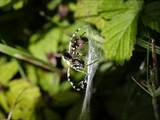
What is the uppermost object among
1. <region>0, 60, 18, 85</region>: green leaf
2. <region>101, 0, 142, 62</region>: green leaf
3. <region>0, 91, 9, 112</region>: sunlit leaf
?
<region>101, 0, 142, 62</region>: green leaf

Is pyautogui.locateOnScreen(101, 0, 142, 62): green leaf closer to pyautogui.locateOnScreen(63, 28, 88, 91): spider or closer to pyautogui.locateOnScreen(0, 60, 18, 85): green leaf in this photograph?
pyautogui.locateOnScreen(63, 28, 88, 91): spider

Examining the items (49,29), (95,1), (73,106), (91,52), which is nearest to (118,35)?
(91,52)

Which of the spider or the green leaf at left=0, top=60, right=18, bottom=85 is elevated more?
the spider

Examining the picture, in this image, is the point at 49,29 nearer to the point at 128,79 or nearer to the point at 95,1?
the point at 95,1

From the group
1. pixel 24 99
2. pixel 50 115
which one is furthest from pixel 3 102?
pixel 50 115


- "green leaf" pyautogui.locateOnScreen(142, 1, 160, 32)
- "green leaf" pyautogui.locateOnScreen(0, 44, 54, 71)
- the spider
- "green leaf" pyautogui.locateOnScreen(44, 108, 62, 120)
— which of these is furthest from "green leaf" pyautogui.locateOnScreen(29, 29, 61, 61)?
"green leaf" pyautogui.locateOnScreen(142, 1, 160, 32)

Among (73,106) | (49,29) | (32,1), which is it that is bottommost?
(73,106)
